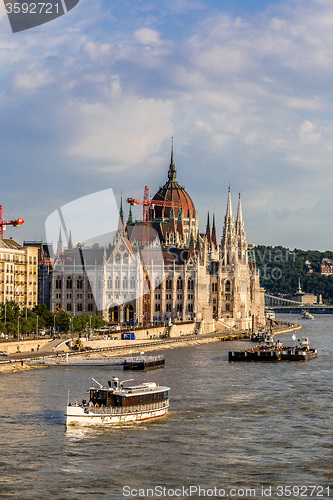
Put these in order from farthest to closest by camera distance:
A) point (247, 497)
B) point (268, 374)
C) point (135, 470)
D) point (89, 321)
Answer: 1. point (89, 321)
2. point (268, 374)
3. point (135, 470)
4. point (247, 497)

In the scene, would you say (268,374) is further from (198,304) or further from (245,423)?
(198,304)

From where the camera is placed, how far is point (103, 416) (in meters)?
62.4

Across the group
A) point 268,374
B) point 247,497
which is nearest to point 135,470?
point 247,497

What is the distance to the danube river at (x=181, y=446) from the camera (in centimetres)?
4559

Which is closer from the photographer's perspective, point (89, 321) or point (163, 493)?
point (163, 493)

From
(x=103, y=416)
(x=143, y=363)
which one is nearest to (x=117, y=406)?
(x=103, y=416)

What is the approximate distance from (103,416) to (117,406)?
1.74m

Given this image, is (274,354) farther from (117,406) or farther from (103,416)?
(103,416)

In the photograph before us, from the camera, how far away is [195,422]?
63094mm

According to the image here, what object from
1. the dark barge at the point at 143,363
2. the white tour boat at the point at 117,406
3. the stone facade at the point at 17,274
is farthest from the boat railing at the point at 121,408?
the stone facade at the point at 17,274

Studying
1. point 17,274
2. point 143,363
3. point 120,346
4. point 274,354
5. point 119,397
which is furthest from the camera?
point 17,274

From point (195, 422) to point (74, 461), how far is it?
14.8 meters

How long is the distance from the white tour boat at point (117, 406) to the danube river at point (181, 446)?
117cm

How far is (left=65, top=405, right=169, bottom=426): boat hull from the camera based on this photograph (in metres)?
60.8
